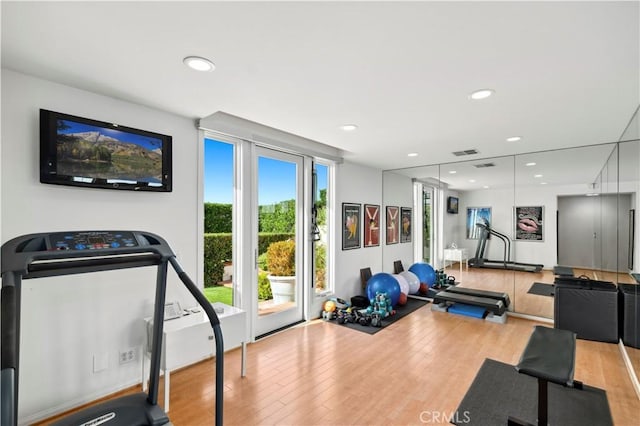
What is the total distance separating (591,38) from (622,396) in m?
2.83

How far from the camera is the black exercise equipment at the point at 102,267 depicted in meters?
1.42

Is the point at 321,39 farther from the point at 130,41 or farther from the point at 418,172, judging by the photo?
the point at 418,172

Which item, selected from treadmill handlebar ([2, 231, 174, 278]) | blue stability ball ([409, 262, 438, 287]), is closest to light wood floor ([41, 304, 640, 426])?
treadmill handlebar ([2, 231, 174, 278])

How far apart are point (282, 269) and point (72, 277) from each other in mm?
2294

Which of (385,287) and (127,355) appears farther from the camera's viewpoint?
(385,287)

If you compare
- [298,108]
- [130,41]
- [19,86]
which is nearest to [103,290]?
[19,86]

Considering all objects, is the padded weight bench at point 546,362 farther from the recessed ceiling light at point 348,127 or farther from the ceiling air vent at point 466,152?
the ceiling air vent at point 466,152

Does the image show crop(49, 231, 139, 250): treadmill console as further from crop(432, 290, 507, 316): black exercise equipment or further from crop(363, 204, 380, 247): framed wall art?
crop(432, 290, 507, 316): black exercise equipment

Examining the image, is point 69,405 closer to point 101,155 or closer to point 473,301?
point 101,155

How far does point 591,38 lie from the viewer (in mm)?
1688

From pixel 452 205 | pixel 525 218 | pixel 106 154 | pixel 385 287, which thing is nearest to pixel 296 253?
pixel 385 287

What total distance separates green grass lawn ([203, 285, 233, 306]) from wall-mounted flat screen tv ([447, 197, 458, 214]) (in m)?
4.06

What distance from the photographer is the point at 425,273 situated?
5.75 meters

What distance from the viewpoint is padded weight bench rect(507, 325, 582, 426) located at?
1.87 m
